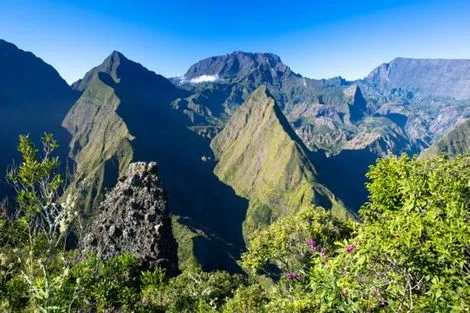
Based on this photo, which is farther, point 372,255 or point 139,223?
point 139,223

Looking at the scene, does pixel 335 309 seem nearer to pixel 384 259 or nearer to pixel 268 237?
pixel 384 259

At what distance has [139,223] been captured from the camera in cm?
8081

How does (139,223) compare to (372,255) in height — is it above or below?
below

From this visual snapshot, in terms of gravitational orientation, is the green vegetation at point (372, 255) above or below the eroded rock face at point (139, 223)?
above

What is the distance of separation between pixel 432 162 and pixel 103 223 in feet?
226

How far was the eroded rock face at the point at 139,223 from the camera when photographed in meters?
76.1

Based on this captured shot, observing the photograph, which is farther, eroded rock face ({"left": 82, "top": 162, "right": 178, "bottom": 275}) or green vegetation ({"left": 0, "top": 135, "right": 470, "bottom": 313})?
eroded rock face ({"left": 82, "top": 162, "right": 178, "bottom": 275})

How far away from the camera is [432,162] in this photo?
3106 cm

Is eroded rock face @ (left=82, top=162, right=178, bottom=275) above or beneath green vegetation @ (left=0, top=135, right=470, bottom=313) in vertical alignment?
beneath

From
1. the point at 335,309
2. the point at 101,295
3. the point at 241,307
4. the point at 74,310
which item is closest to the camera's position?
the point at 335,309

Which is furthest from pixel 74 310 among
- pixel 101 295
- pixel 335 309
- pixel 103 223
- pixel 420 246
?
pixel 103 223

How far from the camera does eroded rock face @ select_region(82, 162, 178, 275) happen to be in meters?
76.1

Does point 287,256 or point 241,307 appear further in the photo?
point 287,256

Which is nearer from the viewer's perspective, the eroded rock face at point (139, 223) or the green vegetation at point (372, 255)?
the green vegetation at point (372, 255)
